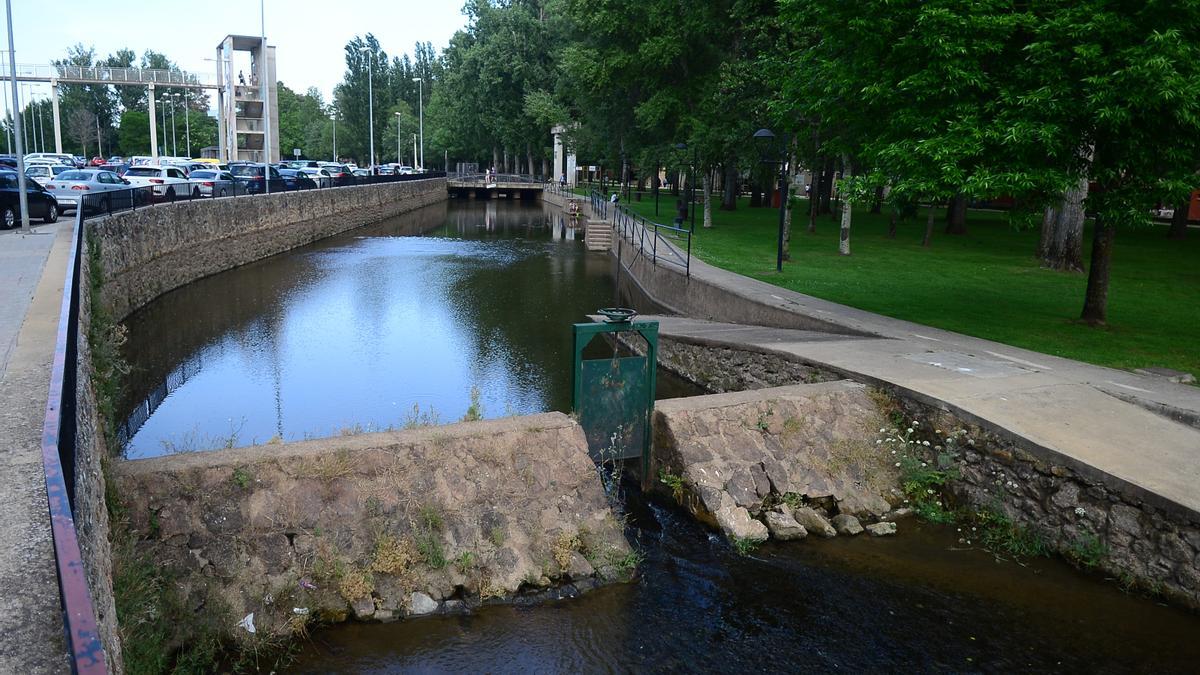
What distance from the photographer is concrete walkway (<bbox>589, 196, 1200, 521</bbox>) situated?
9.32 metres

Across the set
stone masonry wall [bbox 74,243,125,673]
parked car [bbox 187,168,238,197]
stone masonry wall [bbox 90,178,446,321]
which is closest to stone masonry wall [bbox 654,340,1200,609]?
stone masonry wall [bbox 74,243,125,673]

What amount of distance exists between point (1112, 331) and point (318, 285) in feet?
74.9

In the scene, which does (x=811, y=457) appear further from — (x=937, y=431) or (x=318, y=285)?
(x=318, y=285)

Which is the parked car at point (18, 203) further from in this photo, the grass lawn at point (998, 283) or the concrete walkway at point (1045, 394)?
the grass lawn at point (998, 283)

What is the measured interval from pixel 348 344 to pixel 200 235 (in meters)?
13.2

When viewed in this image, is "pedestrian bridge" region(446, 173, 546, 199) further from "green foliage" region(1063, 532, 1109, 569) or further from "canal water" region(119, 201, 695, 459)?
"green foliage" region(1063, 532, 1109, 569)

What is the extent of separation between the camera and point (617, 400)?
11.2 metres

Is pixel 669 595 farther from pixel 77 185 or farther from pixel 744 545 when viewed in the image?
pixel 77 185

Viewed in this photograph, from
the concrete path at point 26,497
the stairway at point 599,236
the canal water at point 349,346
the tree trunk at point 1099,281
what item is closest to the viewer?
the concrete path at point 26,497

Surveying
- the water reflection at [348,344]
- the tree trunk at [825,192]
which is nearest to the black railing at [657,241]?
the water reflection at [348,344]

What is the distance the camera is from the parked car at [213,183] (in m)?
35.3

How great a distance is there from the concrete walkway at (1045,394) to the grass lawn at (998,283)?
1.40 meters

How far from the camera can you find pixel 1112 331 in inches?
658

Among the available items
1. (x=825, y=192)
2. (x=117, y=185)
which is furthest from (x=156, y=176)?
(x=825, y=192)
